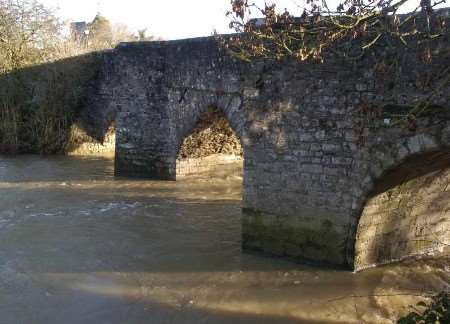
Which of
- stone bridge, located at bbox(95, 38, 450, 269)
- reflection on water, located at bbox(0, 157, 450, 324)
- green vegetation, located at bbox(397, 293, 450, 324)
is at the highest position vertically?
stone bridge, located at bbox(95, 38, 450, 269)

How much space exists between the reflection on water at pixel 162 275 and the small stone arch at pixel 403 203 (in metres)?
0.32

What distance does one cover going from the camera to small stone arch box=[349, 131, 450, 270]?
5.93 meters

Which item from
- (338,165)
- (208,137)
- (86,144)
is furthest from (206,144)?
(338,165)

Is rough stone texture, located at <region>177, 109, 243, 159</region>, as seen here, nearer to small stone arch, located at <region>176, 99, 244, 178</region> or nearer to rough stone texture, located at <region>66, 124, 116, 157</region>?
small stone arch, located at <region>176, 99, 244, 178</region>

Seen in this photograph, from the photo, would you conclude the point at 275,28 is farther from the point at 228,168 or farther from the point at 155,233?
the point at 228,168

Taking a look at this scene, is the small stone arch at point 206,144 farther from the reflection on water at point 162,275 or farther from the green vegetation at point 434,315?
the green vegetation at point 434,315

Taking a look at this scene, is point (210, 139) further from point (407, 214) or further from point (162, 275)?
point (407, 214)

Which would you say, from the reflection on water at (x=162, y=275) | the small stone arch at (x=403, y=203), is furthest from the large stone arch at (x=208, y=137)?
the small stone arch at (x=403, y=203)

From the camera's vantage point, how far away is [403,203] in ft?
22.4

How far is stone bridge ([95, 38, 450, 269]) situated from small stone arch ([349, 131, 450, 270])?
1cm

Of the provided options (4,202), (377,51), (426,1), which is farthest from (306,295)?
(4,202)

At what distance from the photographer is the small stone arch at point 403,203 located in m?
5.93

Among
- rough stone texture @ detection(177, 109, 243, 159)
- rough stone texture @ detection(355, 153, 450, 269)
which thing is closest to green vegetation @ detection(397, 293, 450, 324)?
rough stone texture @ detection(355, 153, 450, 269)

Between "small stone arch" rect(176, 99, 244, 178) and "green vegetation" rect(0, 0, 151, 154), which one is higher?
"green vegetation" rect(0, 0, 151, 154)
